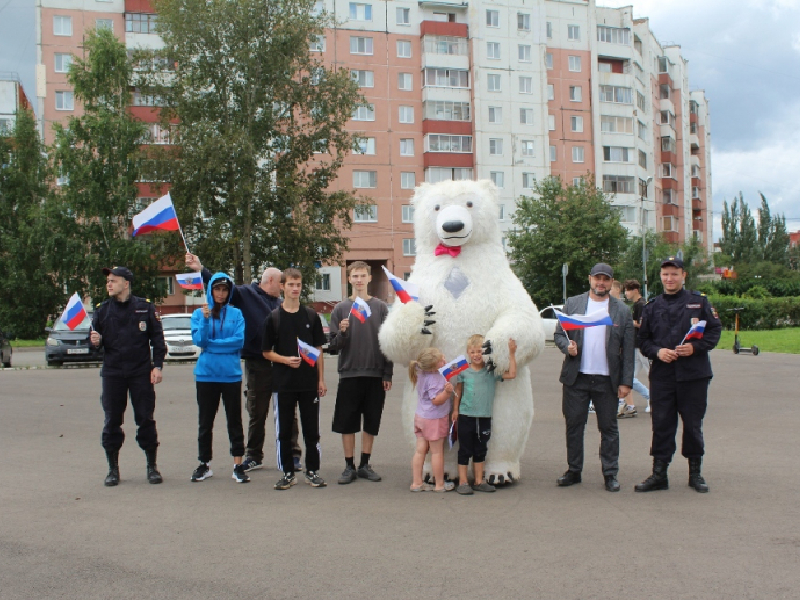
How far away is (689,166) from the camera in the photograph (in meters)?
75.2

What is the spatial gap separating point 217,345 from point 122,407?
3.28 feet

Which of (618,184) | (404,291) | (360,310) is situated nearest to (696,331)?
(404,291)

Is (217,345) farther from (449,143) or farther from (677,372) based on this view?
(449,143)

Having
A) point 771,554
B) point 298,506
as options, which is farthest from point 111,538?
point 771,554

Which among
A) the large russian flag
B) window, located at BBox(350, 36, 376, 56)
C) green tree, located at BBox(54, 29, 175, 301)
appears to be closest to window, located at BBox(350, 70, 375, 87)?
window, located at BBox(350, 36, 376, 56)

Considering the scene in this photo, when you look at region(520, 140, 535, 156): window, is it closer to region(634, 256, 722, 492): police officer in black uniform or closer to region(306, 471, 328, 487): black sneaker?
region(634, 256, 722, 492): police officer in black uniform

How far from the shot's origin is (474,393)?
6602mm

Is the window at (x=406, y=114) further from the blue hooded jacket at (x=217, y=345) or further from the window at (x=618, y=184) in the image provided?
the blue hooded jacket at (x=217, y=345)

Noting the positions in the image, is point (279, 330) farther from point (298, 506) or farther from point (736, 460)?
point (736, 460)

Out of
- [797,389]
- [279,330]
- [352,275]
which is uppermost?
[352,275]

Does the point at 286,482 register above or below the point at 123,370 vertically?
below

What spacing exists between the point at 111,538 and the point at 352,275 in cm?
303

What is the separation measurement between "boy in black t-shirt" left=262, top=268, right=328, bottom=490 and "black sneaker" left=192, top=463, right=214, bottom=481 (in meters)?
0.78

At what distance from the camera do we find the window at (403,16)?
52250 mm
